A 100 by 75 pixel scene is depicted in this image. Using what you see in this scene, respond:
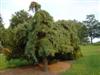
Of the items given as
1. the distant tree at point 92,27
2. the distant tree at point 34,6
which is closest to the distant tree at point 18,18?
the distant tree at point 34,6

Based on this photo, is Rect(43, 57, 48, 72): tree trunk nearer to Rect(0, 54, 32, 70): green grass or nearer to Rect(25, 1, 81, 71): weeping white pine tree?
Rect(25, 1, 81, 71): weeping white pine tree

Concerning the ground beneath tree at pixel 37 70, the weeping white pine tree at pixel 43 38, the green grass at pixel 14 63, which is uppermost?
the weeping white pine tree at pixel 43 38

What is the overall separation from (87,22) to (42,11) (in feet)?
241

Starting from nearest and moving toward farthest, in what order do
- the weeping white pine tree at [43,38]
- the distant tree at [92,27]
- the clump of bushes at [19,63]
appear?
the weeping white pine tree at [43,38]
the clump of bushes at [19,63]
the distant tree at [92,27]

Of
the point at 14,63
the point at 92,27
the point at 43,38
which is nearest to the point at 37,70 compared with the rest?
the point at 43,38

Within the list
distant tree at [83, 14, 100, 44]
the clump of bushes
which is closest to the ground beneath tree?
the clump of bushes

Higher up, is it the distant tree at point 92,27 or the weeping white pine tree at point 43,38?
the distant tree at point 92,27

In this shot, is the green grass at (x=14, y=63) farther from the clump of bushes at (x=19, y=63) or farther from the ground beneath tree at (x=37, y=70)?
the ground beneath tree at (x=37, y=70)

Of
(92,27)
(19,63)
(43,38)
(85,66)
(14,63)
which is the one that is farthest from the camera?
(92,27)

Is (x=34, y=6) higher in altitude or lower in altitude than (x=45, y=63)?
higher

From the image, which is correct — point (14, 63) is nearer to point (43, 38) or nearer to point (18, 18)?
point (18, 18)

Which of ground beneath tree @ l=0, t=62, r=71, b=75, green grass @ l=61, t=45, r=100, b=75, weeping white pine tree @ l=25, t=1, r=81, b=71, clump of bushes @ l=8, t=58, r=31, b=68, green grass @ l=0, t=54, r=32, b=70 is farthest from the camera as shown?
clump of bushes @ l=8, t=58, r=31, b=68

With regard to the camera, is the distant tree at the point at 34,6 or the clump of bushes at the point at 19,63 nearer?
the distant tree at the point at 34,6

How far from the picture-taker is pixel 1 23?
4956 cm
